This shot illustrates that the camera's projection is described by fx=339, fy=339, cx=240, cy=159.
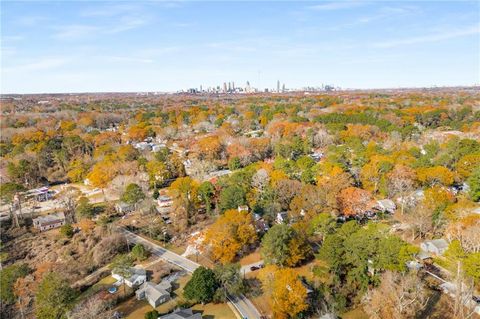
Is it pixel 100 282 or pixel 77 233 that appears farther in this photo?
pixel 77 233

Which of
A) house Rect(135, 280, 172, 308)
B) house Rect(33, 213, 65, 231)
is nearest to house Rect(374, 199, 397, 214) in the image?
house Rect(135, 280, 172, 308)

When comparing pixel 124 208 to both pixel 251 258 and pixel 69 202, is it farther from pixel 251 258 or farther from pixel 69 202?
pixel 251 258

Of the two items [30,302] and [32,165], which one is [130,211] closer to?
[30,302]

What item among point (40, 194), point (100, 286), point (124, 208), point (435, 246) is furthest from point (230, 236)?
point (40, 194)

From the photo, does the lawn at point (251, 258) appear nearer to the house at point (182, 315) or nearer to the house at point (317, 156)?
the house at point (182, 315)

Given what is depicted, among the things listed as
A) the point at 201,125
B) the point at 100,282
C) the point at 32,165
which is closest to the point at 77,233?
the point at 100,282

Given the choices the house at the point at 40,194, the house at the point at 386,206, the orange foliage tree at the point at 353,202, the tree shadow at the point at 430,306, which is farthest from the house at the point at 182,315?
the house at the point at 40,194
